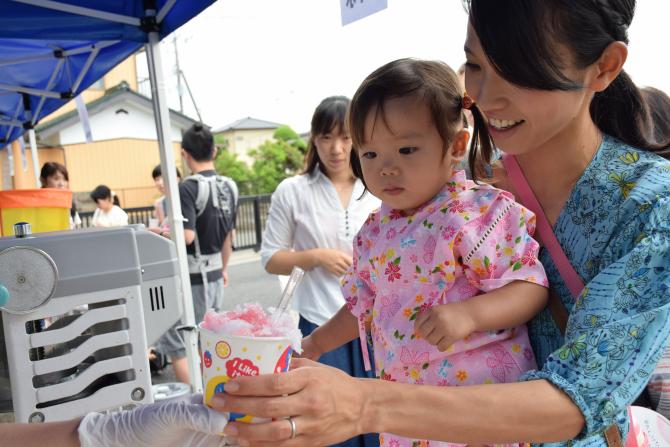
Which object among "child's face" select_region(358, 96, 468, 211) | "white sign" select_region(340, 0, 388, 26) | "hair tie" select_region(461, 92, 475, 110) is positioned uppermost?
"white sign" select_region(340, 0, 388, 26)

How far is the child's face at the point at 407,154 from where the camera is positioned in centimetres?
131

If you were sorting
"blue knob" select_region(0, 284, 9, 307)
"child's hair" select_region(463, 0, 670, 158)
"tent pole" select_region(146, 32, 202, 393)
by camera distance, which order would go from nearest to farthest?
"child's hair" select_region(463, 0, 670, 158) < "blue knob" select_region(0, 284, 9, 307) < "tent pole" select_region(146, 32, 202, 393)

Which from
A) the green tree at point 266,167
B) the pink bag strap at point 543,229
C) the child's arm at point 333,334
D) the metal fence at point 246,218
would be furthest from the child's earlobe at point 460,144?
the green tree at point 266,167

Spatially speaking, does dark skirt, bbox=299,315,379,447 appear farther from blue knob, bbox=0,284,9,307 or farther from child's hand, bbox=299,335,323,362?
blue knob, bbox=0,284,9,307

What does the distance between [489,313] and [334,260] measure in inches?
62.8

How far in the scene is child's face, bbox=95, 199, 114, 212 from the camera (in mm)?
7188

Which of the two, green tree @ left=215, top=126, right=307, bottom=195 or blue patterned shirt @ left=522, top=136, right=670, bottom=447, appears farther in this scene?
green tree @ left=215, top=126, right=307, bottom=195

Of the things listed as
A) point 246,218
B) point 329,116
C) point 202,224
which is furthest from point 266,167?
point 329,116

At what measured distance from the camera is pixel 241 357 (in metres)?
0.85

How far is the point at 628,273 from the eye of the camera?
91cm

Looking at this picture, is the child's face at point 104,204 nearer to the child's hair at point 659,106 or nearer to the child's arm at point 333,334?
the child's arm at point 333,334

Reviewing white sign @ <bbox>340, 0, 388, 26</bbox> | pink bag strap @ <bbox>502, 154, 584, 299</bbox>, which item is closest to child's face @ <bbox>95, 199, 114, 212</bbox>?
white sign @ <bbox>340, 0, 388, 26</bbox>

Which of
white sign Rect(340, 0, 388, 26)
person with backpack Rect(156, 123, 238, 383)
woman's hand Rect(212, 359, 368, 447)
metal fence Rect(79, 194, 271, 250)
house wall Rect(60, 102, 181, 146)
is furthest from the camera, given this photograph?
house wall Rect(60, 102, 181, 146)

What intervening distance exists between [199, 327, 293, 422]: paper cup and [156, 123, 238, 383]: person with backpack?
3.50 m
